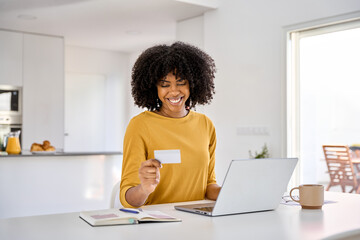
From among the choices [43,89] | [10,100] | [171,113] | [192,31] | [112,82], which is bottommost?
[171,113]

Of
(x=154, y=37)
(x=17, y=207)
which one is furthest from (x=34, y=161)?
(x=154, y=37)

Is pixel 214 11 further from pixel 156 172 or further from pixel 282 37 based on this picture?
pixel 156 172

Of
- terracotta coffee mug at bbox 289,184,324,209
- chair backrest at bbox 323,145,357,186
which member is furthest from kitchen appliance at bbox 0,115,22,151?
terracotta coffee mug at bbox 289,184,324,209

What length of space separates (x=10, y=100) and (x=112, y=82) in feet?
6.38

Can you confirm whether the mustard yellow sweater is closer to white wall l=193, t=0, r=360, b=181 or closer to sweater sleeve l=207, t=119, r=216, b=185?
sweater sleeve l=207, t=119, r=216, b=185

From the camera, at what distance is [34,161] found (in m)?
3.87

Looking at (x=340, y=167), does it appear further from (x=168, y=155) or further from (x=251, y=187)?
(x=168, y=155)

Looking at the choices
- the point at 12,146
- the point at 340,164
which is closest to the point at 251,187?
the point at 340,164

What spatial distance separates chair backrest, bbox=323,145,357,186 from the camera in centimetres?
383

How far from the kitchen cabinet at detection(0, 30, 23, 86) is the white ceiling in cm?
16

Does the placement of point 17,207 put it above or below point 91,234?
below

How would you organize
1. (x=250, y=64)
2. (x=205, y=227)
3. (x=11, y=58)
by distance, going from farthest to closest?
(x=11, y=58) < (x=250, y=64) < (x=205, y=227)

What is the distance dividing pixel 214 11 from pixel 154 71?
Answer: 11.0 ft

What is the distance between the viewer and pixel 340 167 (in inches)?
153
